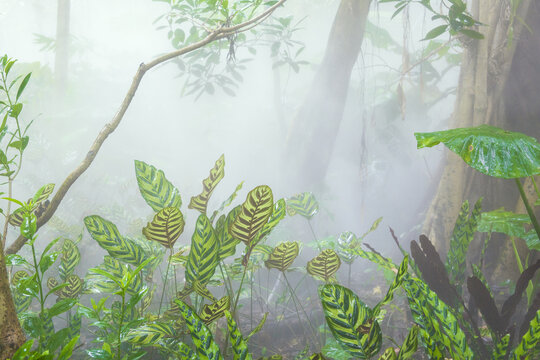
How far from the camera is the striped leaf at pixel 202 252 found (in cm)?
82

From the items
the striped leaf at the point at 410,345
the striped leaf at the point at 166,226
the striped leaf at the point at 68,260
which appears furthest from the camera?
the striped leaf at the point at 68,260

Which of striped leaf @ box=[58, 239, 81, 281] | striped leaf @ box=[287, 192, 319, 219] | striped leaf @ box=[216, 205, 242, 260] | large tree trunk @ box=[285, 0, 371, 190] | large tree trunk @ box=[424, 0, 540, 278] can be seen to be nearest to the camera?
striped leaf @ box=[216, 205, 242, 260]

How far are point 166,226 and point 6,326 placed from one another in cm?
34

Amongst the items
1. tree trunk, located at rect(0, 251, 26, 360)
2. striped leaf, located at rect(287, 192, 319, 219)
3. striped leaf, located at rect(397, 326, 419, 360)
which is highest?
striped leaf, located at rect(287, 192, 319, 219)

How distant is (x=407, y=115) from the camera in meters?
4.73

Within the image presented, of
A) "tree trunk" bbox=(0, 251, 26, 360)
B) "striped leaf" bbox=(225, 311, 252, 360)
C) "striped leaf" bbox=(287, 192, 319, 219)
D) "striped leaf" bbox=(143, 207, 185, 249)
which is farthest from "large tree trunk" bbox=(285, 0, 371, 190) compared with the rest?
"tree trunk" bbox=(0, 251, 26, 360)

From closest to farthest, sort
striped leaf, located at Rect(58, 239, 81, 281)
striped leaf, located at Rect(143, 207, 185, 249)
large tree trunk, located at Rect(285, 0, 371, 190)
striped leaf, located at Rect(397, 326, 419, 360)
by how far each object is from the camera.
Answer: striped leaf, located at Rect(397, 326, 419, 360), striped leaf, located at Rect(143, 207, 185, 249), striped leaf, located at Rect(58, 239, 81, 281), large tree trunk, located at Rect(285, 0, 371, 190)

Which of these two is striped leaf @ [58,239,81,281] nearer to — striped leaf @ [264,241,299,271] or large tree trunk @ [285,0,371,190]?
striped leaf @ [264,241,299,271]

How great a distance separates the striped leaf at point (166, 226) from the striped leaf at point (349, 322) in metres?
0.36

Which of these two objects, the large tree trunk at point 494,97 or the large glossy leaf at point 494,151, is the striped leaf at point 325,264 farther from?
the large tree trunk at point 494,97

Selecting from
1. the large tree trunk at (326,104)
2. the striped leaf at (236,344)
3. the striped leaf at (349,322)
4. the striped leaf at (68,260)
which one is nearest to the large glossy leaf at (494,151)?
the striped leaf at (349,322)

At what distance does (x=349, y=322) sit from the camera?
2.23ft

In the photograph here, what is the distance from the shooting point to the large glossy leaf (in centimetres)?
64

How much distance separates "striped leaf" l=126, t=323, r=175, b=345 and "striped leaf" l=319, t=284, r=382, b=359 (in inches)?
14.1
